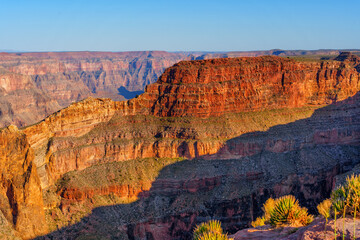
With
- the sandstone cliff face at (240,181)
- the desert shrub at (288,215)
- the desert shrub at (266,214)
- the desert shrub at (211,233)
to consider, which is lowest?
the sandstone cliff face at (240,181)

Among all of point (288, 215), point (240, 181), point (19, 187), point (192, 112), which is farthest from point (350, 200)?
point (192, 112)

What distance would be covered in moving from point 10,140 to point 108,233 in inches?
671

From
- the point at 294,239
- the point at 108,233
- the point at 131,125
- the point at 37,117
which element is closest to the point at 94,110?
the point at 131,125

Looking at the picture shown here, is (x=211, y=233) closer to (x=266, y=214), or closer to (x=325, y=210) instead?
(x=325, y=210)

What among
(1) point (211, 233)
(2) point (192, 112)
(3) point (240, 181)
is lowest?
(3) point (240, 181)

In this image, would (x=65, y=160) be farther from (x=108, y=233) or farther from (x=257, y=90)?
(x=257, y=90)

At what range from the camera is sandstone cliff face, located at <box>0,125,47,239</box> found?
133ft

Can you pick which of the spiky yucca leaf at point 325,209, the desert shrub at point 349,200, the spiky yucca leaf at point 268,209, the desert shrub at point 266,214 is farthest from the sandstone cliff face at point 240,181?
the desert shrub at point 349,200

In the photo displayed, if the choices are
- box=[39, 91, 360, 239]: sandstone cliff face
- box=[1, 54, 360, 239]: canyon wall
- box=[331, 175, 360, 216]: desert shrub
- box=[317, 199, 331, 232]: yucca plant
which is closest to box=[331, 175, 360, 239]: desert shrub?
box=[331, 175, 360, 216]: desert shrub

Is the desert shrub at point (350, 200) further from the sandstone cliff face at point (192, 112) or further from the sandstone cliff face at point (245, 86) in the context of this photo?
the sandstone cliff face at point (245, 86)

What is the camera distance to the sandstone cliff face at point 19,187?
40438 millimetres

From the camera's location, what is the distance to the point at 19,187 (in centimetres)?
4091

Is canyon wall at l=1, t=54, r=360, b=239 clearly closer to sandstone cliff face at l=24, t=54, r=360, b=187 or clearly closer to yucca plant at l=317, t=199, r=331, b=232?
sandstone cliff face at l=24, t=54, r=360, b=187

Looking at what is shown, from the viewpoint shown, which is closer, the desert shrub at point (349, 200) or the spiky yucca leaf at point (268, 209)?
the desert shrub at point (349, 200)
